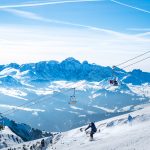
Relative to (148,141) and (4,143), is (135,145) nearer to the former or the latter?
(148,141)

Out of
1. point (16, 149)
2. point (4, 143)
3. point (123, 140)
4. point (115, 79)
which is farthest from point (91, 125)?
point (4, 143)

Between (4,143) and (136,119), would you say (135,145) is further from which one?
(4,143)

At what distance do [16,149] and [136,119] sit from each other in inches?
1878

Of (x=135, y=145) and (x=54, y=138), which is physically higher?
(x=135, y=145)

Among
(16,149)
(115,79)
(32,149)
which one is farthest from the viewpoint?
(16,149)

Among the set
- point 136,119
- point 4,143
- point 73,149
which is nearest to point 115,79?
point 73,149

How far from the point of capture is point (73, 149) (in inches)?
1890

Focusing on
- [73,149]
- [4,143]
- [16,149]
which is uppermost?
[73,149]

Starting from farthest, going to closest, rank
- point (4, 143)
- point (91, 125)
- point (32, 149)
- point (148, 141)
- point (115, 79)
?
point (4, 143) < point (32, 149) < point (91, 125) < point (115, 79) < point (148, 141)

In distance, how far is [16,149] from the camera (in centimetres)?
10012

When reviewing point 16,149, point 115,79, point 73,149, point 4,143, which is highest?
point 115,79

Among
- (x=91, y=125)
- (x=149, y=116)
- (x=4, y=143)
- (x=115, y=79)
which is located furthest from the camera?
(x=4, y=143)

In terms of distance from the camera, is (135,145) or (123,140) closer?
(135,145)

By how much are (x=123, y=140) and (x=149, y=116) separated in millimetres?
22554
